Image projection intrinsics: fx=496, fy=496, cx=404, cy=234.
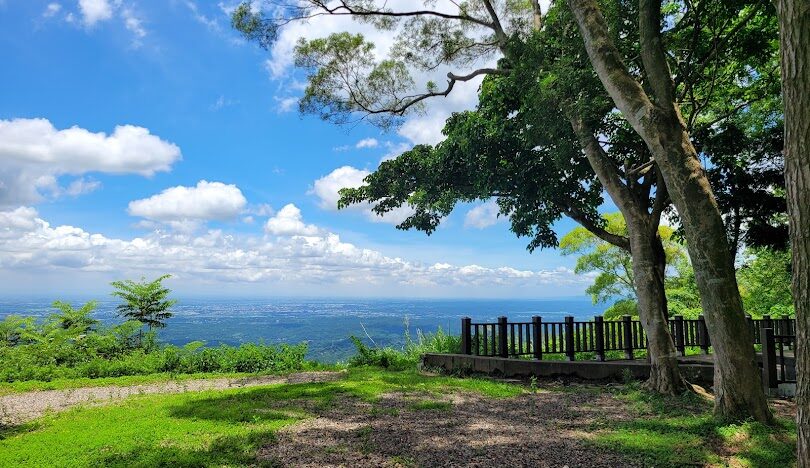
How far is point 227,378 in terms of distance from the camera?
33.7ft

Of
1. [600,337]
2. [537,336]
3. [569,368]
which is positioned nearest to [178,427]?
[569,368]

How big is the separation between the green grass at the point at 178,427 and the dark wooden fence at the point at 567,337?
3.32 meters

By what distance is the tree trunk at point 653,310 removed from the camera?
8.40m

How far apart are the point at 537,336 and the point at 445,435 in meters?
7.53

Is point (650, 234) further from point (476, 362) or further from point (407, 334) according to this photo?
point (407, 334)

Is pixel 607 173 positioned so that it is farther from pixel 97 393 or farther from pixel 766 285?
pixel 766 285

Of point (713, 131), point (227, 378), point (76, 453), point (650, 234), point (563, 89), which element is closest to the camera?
point (76, 453)

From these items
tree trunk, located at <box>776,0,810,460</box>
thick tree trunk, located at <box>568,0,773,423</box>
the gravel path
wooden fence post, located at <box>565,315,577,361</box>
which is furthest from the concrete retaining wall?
tree trunk, located at <box>776,0,810,460</box>

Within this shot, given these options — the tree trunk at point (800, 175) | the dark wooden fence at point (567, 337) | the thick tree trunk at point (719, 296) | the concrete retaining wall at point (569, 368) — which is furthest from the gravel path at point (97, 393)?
the tree trunk at point (800, 175)

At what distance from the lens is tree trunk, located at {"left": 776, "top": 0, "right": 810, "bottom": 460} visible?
128 inches

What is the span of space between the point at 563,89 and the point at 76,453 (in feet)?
30.2

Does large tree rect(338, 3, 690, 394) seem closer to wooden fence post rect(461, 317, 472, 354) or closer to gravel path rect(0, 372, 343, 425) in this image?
wooden fence post rect(461, 317, 472, 354)

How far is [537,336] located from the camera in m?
12.2

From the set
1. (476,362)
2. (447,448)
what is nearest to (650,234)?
(476,362)
